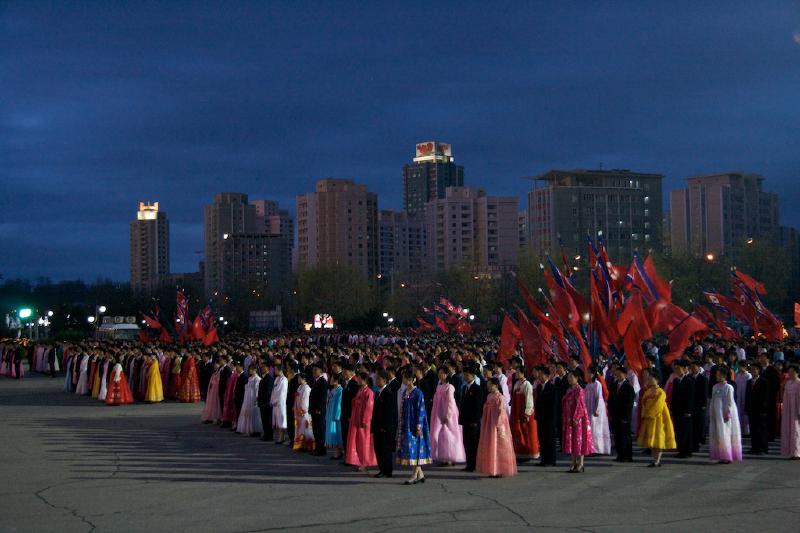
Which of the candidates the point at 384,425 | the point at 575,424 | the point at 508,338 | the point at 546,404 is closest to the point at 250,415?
the point at 384,425

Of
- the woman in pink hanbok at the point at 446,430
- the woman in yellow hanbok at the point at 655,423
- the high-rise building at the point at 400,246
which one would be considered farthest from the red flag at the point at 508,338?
the high-rise building at the point at 400,246

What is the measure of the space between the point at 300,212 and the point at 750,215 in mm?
75272

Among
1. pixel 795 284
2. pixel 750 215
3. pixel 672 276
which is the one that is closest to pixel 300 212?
pixel 750 215

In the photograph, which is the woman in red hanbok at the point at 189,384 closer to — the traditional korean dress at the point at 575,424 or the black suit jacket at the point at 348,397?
the black suit jacket at the point at 348,397

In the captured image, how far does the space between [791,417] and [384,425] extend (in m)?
6.58

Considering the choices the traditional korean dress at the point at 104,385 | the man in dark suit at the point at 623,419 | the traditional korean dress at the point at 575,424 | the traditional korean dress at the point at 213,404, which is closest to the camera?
the traditional korean dress at the point at 575,424

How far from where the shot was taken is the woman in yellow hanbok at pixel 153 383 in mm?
27828

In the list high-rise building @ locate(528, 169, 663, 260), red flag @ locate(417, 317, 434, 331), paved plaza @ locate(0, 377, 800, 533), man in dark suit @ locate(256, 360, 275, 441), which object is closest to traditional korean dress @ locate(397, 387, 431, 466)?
paved plaza @ locate(0, 377, 800, 533)

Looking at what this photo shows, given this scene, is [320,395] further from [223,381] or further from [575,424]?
[223,381]

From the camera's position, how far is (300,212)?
166 meters

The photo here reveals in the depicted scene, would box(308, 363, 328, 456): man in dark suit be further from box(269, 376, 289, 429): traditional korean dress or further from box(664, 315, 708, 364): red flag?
box(664, 315, 708, 364): red flag

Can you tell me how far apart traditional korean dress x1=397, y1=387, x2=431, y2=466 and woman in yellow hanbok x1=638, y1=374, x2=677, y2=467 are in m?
3.52

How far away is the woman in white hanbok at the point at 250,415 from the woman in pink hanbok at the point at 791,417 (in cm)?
970

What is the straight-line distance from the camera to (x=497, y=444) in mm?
13406
